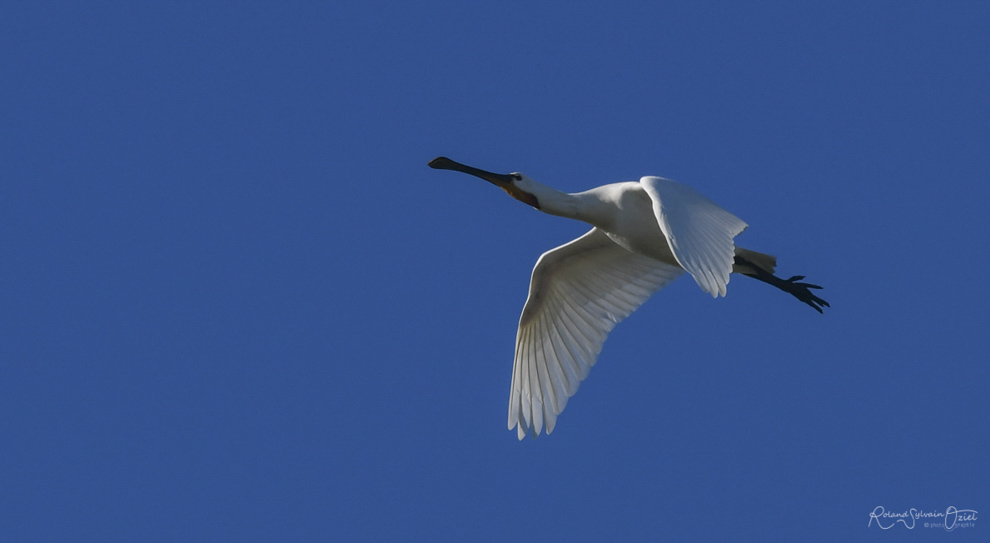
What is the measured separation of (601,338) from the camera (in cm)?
1410

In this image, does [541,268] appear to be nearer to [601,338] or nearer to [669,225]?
[601,338]

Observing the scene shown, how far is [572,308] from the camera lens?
562 inches

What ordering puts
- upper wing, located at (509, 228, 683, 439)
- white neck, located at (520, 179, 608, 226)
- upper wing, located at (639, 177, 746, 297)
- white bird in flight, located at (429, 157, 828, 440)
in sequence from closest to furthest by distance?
1. upper wing, located at (639, 177, 746, 297)
2. white neck, located at (520, 179, 608, 226)
3. white bird in flight, located at (429, 157, 828, 440)
4. upper wing, located at (509, 228, 683, 439)

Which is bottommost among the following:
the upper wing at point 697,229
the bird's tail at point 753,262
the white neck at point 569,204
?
the upper wing at point 697,229

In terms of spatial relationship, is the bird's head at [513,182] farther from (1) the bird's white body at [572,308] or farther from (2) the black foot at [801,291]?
(2) the black foot at [801,291]

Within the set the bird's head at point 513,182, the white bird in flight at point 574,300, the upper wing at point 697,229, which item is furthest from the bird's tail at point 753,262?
the bird's head at point 513,182

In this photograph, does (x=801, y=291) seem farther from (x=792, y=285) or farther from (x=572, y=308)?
(x=572, y=308)

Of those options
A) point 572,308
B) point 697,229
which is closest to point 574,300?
point 572,308

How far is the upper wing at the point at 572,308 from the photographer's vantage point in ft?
45.9

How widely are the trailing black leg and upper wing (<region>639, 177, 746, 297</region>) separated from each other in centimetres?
209

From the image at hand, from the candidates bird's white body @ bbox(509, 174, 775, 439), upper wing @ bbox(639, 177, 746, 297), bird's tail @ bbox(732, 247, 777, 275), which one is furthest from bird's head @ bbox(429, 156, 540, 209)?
bird's tail @ bbox(732, 247, 777, 275)

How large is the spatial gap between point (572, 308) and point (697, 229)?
10.8 feet

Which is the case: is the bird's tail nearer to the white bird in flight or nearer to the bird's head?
the white bird in flight

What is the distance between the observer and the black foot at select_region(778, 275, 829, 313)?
14.6 m
